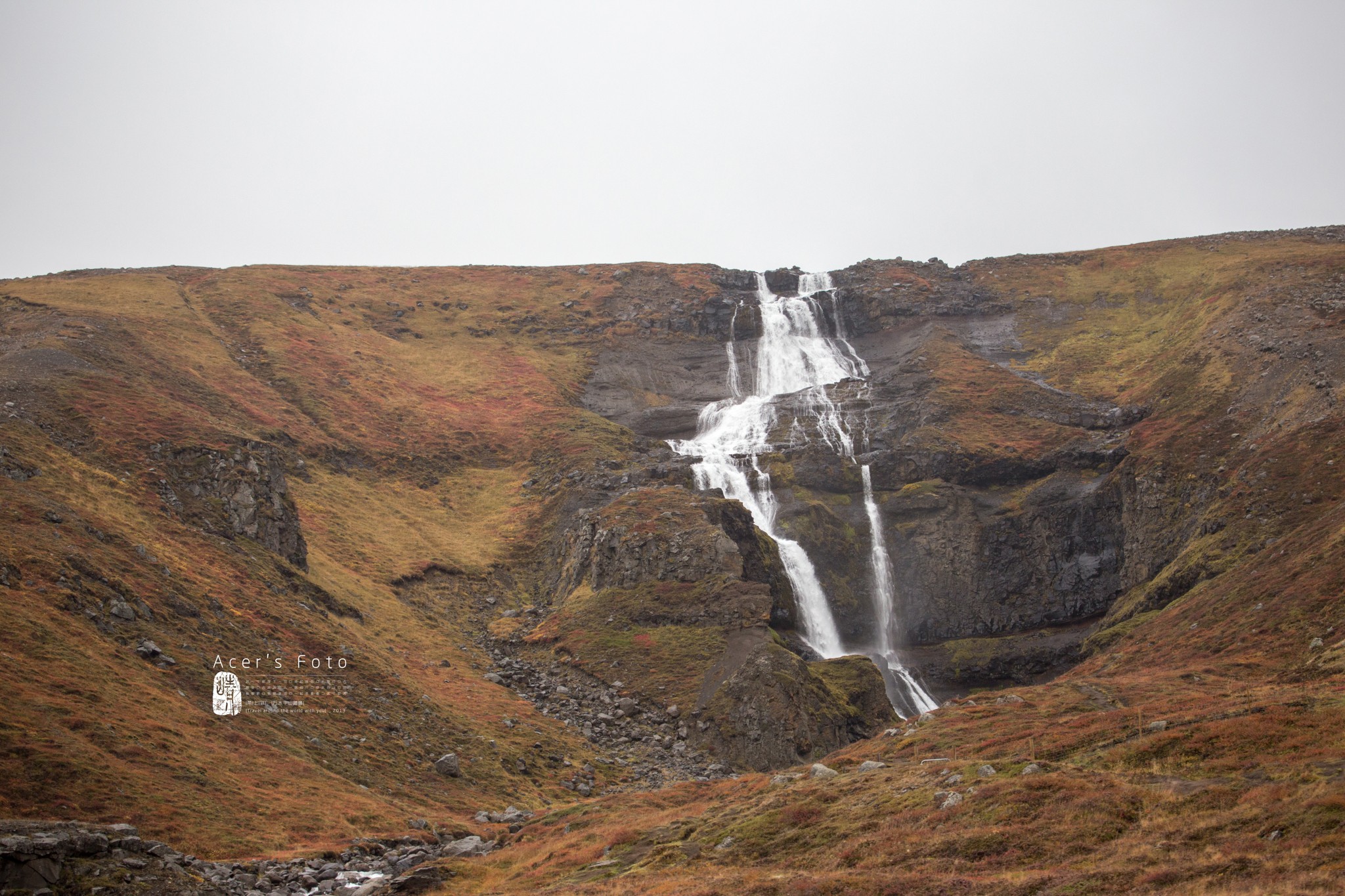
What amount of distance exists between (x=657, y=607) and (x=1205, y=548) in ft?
109

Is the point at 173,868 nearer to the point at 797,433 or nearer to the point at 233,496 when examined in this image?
the point at 233,496

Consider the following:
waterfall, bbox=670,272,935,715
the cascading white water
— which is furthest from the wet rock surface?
waterfall, bbox=670,272,935,715

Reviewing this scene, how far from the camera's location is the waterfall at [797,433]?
68.4 meters

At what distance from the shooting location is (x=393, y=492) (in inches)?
3095

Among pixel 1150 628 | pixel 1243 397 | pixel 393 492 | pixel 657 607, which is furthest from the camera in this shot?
pixel 393 492

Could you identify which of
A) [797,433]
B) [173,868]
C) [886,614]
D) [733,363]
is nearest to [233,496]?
[173,868]

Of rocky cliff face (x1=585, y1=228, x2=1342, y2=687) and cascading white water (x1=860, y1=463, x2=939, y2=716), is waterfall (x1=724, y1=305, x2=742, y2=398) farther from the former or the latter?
cascading white water (x1=860, y1=463, x2=939, y2=716)

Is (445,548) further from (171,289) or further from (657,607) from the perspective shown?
(171,289)

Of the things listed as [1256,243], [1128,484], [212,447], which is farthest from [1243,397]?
[212,447]

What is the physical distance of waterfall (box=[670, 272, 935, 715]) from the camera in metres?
68.4

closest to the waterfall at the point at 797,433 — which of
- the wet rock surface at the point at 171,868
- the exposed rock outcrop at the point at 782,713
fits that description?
the exposed rock outcrop at the point at 782,713

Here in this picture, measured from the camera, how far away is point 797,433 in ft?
288

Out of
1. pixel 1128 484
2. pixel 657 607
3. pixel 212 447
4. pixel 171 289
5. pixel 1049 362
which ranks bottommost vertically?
pixel 657 607

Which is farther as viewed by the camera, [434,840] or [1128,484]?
[1128,484]
